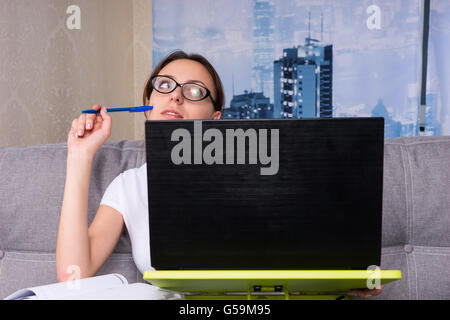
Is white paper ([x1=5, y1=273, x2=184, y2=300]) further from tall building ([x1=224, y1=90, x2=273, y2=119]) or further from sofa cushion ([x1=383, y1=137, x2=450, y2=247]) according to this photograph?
tall building ([x1=224, y1=90, x2=273, y2=119])

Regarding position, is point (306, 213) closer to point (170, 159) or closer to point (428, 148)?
point (170, 159)

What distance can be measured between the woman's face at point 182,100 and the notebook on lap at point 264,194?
574 mm

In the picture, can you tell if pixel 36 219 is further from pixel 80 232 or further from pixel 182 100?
pixel 182 100

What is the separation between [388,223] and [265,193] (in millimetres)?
715

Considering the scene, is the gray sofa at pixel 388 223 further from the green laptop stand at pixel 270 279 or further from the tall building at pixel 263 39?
the tall building at pixel 263 39

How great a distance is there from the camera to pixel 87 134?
3.60ft

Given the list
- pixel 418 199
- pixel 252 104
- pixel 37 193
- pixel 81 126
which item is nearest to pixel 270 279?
pixel 81 126

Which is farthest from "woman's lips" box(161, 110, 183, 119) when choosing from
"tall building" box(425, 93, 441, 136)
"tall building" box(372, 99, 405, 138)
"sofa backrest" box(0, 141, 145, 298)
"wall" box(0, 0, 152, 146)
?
"tall building" box(425, 93, 441, 136)

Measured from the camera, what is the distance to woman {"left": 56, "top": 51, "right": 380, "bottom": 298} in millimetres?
997

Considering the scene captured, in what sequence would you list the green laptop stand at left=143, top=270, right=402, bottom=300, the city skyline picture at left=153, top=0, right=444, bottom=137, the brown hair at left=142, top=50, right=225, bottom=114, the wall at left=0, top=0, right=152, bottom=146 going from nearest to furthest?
1. the green laptop stand at left=143, top=270, right=402, bottom=300
2. the brown hair at left=142, top=50, right=225, bottom=114
3. the wall at left=0, top=0, right=152, bottom=146
4. the city skyline picture at left=153, top=0, right=444, bottom=137

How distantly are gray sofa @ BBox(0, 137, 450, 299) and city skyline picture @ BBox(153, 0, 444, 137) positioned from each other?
1.43 m

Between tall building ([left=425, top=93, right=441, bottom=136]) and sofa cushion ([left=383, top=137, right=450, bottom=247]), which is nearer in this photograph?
sofa cushion ([left=383, top=137, right=450, bottom=247])

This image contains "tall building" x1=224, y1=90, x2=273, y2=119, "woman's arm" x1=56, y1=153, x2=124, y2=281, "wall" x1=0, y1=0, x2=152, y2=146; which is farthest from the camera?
"tall building" x1=224, y1=90, x2=273, y2=119
